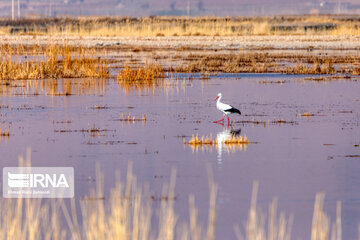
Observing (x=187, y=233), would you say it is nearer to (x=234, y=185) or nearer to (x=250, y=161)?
(x=234, y=185)

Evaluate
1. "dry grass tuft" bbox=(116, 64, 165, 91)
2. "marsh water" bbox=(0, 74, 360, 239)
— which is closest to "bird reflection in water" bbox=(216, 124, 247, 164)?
"marsh water" bbox=(0, 74, 360, 239)

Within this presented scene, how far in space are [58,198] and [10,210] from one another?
3.75 ft

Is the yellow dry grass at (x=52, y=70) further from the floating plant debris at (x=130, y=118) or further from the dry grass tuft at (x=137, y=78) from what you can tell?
the floating plant debris at (x=130, y=118)

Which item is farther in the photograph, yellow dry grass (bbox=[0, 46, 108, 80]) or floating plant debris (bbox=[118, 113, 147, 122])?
yellow dry grass (bbox=[0, 46, 108, 80])

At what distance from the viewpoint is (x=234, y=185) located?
1055 centimetres

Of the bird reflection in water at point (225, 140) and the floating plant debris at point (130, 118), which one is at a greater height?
the bird reflection in water at point (225, 140)

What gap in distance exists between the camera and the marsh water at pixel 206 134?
10000 millimetres

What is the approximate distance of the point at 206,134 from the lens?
48.7 feet

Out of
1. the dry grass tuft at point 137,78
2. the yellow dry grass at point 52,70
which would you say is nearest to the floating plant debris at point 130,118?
the dry grass tuft at point 137,78

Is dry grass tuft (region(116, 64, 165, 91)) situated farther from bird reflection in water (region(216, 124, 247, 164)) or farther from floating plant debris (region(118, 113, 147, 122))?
bird reflection in water (region(216, 124, 247, 164))

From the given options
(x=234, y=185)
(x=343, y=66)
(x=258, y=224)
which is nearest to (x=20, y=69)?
(x=343, y=66)

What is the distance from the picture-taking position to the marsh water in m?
10.0

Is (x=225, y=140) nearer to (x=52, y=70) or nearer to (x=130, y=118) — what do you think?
(x=130, y=118)

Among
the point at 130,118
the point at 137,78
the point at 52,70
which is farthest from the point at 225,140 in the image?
the point at 52,70
